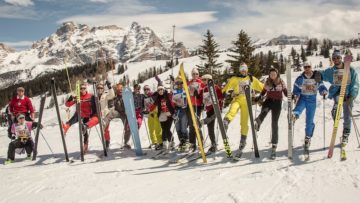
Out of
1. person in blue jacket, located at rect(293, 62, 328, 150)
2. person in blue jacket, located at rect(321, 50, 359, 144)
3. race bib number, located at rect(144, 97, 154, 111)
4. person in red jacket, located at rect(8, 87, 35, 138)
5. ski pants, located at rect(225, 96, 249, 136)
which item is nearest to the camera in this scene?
person in blue jacket, located at rect(321, 50, 359, 144)

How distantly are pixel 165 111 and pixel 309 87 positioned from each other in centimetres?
400

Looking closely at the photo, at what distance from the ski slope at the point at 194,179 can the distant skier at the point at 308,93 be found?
2.41ft

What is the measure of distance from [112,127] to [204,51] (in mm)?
31863

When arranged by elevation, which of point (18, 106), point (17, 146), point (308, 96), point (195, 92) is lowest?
point (17, 146)

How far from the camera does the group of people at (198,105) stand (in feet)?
25.6

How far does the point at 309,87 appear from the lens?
782 cm

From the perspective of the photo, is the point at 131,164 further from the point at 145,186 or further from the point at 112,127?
the point at 112,127

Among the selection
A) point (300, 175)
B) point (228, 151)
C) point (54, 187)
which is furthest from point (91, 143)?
point (300, 175)

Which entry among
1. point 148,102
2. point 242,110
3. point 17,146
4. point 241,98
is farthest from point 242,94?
point 17,146

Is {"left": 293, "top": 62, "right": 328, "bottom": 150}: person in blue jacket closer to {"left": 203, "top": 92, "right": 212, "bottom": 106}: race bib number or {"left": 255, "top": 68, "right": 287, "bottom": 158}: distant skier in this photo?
{"left": 255, "top": 68, "right": 287, "bottom": 158}: distant skier

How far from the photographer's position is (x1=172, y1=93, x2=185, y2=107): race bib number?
911 centimetres

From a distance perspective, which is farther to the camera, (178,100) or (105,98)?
(105,98)

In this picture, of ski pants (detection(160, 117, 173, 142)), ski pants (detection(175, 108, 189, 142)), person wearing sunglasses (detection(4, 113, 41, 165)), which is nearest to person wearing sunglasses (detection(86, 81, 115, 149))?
ski pants (detection(160, 117, 173, 142))

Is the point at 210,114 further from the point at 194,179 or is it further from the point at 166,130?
the point at 194,179
